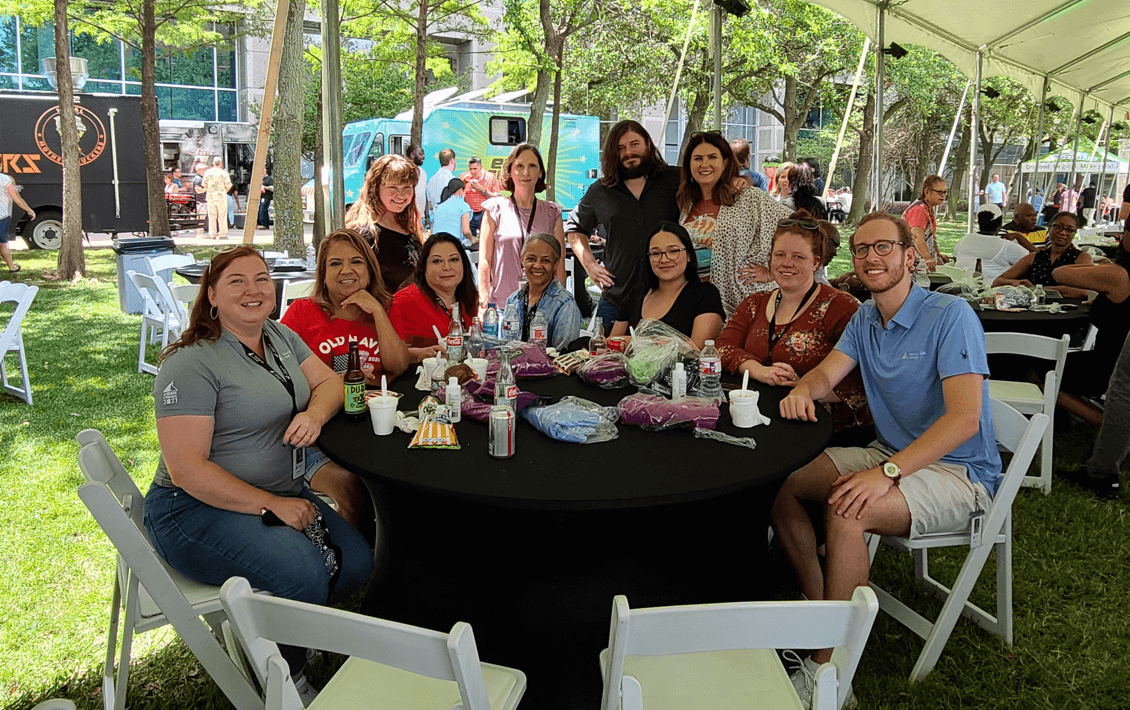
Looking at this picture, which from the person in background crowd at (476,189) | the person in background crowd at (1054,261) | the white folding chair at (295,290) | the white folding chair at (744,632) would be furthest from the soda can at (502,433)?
the person in background crowd at (476,189)

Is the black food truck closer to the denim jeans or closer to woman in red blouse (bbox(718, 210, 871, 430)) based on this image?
woman in red blouse (bbox(718, 210, 871, 430))

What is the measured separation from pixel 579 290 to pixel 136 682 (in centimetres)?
560

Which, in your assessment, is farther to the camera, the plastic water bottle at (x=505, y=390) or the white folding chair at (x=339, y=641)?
the plastic water bottle at (x=505, y=390)

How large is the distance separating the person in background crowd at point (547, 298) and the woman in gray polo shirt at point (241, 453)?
55.3 inches

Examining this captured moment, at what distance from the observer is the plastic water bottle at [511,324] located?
3916 millimetres

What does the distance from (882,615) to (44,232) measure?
16.3 m

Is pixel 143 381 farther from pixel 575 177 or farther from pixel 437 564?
pixel 575 177

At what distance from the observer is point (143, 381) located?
256 inches

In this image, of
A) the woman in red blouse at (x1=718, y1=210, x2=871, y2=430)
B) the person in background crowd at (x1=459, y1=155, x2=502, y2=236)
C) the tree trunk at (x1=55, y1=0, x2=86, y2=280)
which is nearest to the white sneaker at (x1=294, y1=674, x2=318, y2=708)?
the woman in red blouse at (x1=718, y1=210, x2=871, y2=430)

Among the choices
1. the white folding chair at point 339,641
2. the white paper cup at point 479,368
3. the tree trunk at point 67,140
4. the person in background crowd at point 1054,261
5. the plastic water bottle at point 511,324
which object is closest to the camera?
the white folding chair at point 339,641

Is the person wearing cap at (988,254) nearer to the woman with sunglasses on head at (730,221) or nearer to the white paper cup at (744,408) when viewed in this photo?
the woman with sunglasses on head at (730,221)

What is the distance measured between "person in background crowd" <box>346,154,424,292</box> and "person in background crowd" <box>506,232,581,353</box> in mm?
695

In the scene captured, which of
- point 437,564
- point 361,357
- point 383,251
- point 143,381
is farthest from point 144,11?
point 437,564

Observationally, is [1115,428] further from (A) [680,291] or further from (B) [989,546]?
(A) [680,291]
